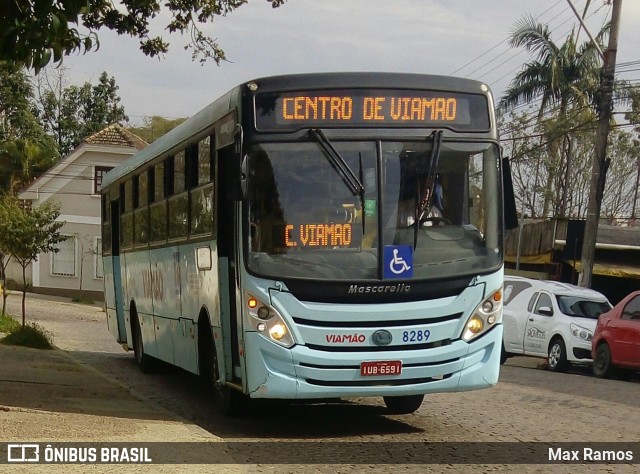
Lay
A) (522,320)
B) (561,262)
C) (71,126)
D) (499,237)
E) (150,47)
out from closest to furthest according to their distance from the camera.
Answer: (499,237)
(150,47)
(522,320)
(561,262)
(71,126)

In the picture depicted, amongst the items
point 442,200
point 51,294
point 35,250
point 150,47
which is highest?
point 150,47

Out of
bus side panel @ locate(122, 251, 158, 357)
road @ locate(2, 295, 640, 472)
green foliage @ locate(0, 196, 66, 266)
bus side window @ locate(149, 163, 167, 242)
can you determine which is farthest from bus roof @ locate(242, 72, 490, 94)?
green foliage @ locate(0, 196, 66, 266)

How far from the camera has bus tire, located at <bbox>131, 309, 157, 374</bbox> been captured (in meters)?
17.6

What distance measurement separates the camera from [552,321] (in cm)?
2180

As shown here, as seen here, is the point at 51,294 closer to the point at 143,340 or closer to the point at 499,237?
the point at 143,340

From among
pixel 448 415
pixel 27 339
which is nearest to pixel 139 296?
pixel 27 339

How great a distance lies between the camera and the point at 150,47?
49.0ft

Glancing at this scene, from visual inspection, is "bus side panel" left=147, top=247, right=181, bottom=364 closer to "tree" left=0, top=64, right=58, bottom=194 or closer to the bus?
the bus

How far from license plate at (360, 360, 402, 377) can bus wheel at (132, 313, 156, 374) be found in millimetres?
8291

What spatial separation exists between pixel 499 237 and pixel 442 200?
2.26 ft

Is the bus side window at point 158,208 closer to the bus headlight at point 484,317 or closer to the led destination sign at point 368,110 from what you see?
the led destination sign at point 368,110

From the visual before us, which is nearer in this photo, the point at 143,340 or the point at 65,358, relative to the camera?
the point at 143,340

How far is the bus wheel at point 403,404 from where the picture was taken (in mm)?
11609

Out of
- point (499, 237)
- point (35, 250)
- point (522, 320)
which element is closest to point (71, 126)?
point (35, 250)
